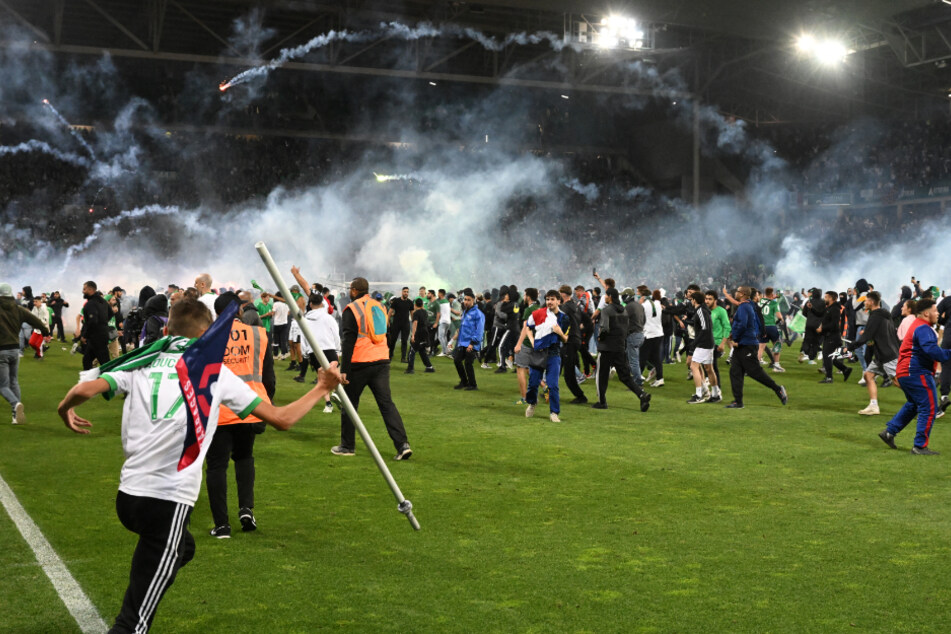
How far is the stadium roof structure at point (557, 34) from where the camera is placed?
2530 centimetres

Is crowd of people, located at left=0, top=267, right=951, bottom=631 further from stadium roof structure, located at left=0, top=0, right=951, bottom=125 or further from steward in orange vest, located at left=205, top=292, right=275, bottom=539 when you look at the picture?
stadium roof structure, located at left=0, top=0, right=951, bottom=125

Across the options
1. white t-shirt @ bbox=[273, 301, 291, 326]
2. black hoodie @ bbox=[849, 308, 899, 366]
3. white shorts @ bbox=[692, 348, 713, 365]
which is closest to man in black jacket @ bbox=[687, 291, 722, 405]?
white shorts @ bbox=[692, 348, 713, 365]

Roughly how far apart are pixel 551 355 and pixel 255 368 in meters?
5.71

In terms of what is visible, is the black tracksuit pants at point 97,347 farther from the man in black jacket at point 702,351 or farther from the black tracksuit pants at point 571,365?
the man in black jacket at point 702,351

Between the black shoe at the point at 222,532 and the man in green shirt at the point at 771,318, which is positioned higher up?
the man in green shirt at the point at 771,318

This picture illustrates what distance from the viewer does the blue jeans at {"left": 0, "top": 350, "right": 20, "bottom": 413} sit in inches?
436

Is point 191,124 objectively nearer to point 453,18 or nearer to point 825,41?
point 453,18

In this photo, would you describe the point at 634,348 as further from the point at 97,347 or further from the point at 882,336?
the point at 97,347

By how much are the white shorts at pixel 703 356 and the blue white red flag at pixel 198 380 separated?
1091cm

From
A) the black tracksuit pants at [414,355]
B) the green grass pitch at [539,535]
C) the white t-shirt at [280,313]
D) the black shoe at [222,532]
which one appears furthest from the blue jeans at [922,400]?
the white t-shirt at [280,313]

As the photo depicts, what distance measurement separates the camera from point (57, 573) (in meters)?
5.35

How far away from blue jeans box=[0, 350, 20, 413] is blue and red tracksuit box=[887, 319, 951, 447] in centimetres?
974

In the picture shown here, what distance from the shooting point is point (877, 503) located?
726 cm

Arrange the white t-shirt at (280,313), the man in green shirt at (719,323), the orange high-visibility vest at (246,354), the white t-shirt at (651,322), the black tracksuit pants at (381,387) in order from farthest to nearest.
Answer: the white t-shirt at (280,313) < the white t-shirt at (651,322) < the man in green shirt at (719,323) < the black tracksuit pants at (381,387) < the orange high-visibility vest at (246,354)
